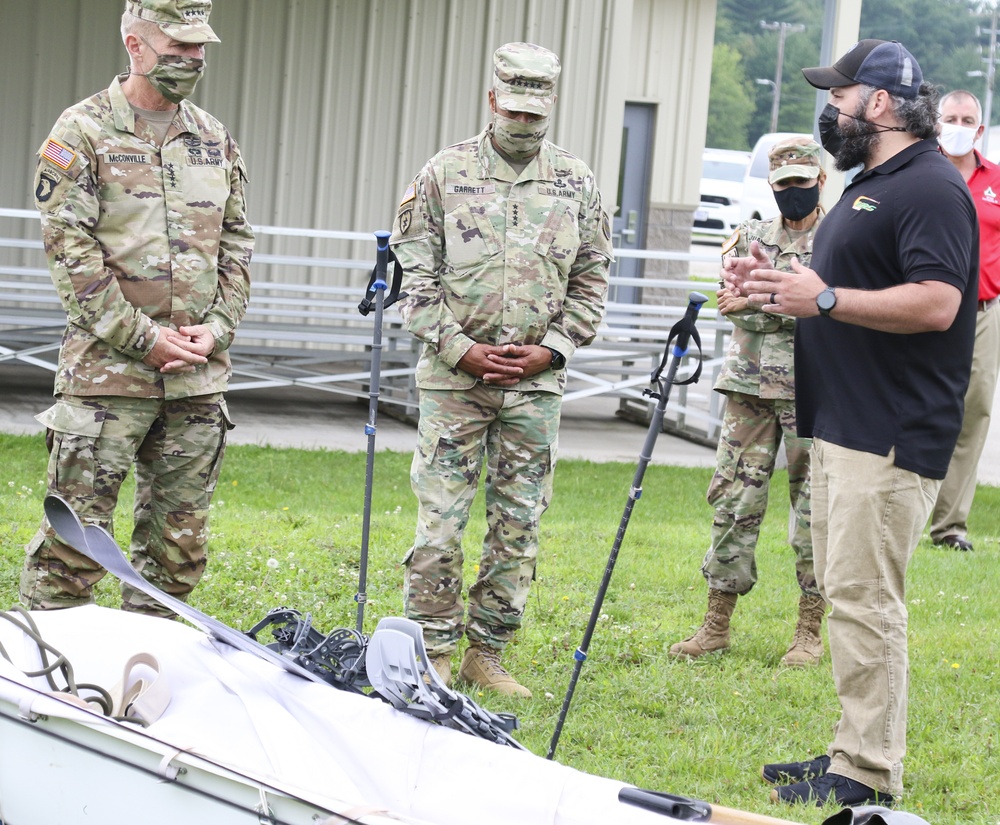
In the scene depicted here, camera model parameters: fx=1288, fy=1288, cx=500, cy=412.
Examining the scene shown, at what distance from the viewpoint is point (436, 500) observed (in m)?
4.54

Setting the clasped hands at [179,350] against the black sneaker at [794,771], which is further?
the clasped hands at [179,350]

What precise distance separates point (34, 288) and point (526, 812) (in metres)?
8.41

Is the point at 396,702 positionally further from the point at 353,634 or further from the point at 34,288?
the point at 34,288

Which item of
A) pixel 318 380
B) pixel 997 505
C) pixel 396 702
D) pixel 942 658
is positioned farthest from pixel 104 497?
pixel 997 505

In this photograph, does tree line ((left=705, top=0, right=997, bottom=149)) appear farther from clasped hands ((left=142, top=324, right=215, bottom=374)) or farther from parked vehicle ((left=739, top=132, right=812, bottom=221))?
clasped hands ((left=142, top=324, right=215, bottom=374))

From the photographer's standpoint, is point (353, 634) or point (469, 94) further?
point (469, 94)

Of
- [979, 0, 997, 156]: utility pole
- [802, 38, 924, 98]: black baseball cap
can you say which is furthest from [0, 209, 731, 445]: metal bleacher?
[979, 0, 997, 156]: utility pole

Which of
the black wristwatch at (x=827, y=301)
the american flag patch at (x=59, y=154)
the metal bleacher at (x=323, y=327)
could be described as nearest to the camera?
the black wristwatch at (x=827, y=301)

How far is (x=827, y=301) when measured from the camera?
351cm

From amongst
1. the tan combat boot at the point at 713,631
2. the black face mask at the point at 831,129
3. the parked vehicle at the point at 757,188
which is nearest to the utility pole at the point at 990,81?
the parked vehicle at the point at 757,188

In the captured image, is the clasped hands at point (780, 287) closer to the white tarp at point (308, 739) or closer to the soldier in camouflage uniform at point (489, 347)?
the soldier in camouflage uniform at point (489, 347)

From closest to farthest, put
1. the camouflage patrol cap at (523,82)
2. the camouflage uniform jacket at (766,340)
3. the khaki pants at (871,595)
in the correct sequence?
the khaki pants at (871,595) → the camouflage patrol cap at (523,82) → the camouflage uniform jacket at (766,340)

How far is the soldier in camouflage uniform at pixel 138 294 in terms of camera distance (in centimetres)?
405

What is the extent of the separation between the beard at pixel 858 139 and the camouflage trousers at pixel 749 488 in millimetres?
1450
